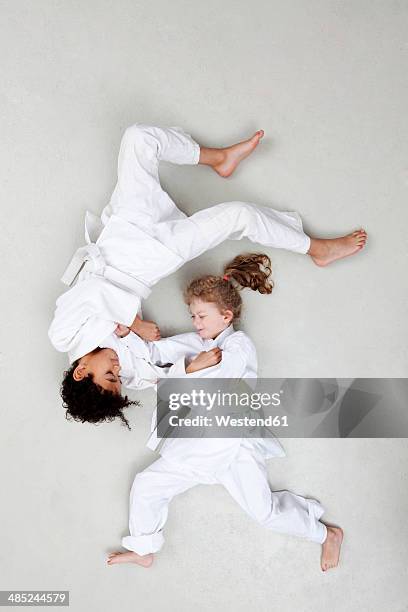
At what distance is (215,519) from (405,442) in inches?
24.6

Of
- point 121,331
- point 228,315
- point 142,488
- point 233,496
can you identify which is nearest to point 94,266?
point 121,331

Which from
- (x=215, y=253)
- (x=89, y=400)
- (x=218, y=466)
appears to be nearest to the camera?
(x=89, y=400)

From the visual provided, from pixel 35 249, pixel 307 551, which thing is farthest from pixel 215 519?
pixel 35 249

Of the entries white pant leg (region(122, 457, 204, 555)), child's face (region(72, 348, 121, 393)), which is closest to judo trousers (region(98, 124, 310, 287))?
child's face (region(72, 348, 121, 393))

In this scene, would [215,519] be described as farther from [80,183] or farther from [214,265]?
[80,183]

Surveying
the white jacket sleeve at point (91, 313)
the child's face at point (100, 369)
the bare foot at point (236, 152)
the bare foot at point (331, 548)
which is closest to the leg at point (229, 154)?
the bare foot at point (236, 152)

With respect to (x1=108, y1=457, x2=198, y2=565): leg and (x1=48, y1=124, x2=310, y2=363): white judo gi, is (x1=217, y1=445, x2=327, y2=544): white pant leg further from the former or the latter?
(x1=48, y1=124, x2=310, y2=363): white judo gi

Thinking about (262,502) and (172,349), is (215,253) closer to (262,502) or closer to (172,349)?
(172,349)

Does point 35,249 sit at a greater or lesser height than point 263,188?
lesser

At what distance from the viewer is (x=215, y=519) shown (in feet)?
Answer: 5.67

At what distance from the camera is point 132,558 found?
1.69 metres

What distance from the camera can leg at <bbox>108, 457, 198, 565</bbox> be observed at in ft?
5.40

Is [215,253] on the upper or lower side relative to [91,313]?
upper

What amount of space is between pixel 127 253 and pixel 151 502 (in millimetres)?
732
